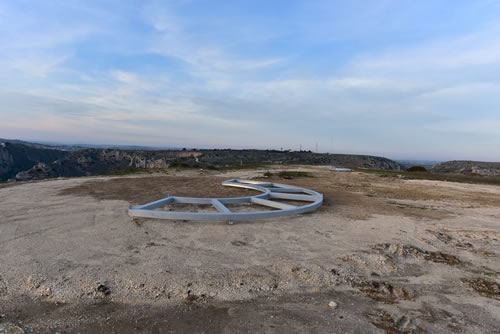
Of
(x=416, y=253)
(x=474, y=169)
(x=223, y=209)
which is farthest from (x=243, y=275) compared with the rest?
(x=474, y=169)

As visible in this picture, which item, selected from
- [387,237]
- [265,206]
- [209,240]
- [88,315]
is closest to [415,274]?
[387,237]

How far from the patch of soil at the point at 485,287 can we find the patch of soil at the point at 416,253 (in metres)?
0.68

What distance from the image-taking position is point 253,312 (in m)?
3.18

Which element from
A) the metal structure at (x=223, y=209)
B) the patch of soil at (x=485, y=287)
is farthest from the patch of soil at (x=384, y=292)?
the metal structure at (x=223, y=209)

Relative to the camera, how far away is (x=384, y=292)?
3746mm

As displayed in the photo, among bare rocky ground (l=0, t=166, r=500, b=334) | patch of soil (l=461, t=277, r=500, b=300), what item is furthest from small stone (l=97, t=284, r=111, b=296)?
patch of soil (l=461, t=277, r=500, b=300)

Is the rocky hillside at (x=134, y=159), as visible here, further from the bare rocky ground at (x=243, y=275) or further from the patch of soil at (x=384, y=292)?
the patch of soil at (x=384, y=292)

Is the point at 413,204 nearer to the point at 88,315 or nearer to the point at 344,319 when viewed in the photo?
the point at 344,319

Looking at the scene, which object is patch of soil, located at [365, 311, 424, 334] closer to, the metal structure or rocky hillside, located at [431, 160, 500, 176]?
the metal structure

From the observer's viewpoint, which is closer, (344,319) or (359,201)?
(344,319)

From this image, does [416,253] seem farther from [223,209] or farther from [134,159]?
[134,159]

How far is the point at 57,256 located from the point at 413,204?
11772 mm

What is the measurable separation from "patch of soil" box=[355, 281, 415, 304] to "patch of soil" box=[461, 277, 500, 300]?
1.06 metres

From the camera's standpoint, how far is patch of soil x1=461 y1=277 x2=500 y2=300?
3771mm
